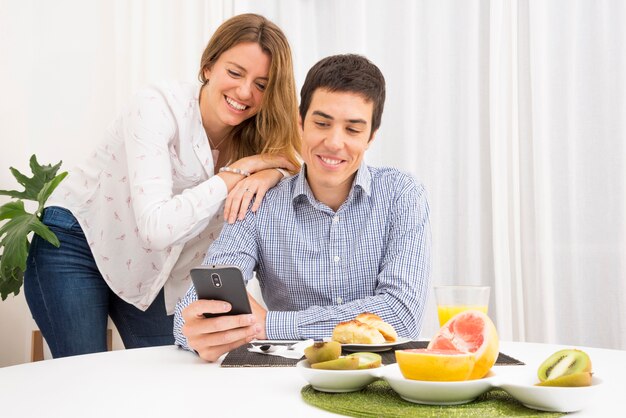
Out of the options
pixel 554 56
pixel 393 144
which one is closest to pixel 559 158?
pixel 554 56

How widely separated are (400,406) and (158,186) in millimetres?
1183

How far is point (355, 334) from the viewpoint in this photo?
133cm

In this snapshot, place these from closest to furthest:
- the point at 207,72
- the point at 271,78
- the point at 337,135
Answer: the point at 337,135 → the point at 271,78 → the point at 207,72

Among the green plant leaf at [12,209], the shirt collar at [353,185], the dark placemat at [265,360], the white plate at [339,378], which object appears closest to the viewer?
the white plate at [339,378]

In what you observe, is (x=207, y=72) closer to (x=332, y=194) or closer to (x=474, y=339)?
(x=332, y=194)

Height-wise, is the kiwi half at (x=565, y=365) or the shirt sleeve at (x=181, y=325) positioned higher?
the kiwi half at (x=565, y=365)

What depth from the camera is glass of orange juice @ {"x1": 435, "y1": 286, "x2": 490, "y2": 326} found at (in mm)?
1271

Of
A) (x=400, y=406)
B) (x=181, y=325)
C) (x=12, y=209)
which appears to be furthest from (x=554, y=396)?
(x=12, y=209)

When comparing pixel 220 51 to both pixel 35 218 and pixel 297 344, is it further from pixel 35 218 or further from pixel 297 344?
pixel 297 344

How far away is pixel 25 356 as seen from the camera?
3.43m

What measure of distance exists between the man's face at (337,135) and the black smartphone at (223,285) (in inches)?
24.3

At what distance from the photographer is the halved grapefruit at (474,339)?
940 millimetres

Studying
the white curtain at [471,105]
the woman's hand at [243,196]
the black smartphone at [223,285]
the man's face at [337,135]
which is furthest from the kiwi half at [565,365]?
the white curtain at [471,105]

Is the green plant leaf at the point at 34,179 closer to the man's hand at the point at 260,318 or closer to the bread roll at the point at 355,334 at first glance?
the man's hand at the point at 260,318
